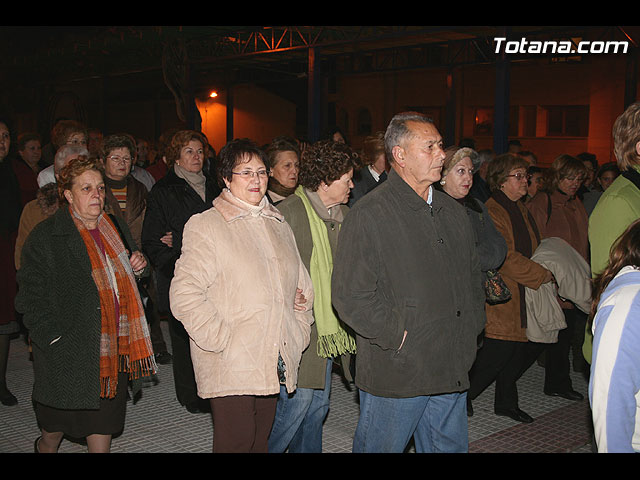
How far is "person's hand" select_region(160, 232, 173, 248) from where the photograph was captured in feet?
18.3

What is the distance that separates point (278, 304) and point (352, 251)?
0.57 metres

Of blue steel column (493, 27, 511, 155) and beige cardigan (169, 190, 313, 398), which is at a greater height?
blue steel column (493, 27, 511, 155)

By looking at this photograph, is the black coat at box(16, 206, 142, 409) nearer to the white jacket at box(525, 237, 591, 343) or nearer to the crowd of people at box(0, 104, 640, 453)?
the crowd of people at box(0, 104, 640, 453)

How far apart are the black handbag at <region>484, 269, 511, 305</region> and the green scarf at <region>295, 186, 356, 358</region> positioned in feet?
5.00

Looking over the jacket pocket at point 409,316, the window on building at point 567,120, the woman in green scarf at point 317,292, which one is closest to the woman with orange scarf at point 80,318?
the woman in green scarf at point 317,292

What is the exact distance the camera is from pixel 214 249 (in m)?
3.56

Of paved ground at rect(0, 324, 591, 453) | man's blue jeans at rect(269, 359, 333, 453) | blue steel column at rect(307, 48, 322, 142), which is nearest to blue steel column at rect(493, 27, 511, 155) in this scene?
blue steel column at rect(307, 48, 322, 142)

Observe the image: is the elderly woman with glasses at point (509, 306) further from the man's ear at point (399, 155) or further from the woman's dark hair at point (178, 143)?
the woman's dark hair at point (178, 143)

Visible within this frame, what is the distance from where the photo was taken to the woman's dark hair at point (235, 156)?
3.79 m

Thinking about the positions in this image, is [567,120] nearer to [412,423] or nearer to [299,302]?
[299,302]

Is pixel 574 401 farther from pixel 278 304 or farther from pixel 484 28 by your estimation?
pixel 484 28

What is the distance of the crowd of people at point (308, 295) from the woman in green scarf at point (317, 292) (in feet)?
0.03

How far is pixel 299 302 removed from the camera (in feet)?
12.8

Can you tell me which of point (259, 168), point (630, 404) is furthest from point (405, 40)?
point (630, 404)
